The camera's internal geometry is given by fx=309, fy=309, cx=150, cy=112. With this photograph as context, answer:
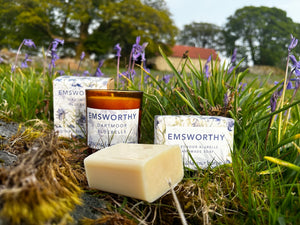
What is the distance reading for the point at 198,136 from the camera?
1.44m

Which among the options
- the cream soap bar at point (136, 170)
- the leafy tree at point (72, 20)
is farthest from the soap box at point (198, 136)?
the leafy tree at point (72, 20)

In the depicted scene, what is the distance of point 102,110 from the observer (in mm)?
1536

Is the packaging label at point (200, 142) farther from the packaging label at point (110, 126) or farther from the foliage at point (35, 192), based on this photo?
the foliage at point (35, 192)

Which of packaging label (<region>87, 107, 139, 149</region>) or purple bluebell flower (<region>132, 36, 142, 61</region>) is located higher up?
purple bluebell flower (<region>132, 36, 142, 61</region>)

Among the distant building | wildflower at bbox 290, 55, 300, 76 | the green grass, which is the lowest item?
the green grass

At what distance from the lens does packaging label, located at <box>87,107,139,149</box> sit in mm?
1538

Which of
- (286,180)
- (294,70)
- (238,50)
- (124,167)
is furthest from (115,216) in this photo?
(238,50)

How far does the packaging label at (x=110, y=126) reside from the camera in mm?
1538

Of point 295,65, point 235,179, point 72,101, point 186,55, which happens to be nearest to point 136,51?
point 186,55

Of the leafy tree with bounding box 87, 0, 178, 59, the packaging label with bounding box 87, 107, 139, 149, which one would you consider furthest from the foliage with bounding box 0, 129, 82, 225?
the leafy tree with bounding box 87, 0, 178, 59

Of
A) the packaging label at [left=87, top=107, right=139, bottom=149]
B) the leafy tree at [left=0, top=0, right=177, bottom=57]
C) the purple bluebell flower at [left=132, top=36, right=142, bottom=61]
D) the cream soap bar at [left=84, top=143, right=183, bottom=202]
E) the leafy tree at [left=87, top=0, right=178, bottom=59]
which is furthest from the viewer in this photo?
the leafy tree at [left=0, top=0, right=177, bottom=57]

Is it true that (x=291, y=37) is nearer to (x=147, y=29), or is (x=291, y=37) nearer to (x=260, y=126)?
(x=260, y=126)

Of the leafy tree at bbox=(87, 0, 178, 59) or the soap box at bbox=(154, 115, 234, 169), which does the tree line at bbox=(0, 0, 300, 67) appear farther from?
the soap box at bbox=(154, 115, 234, 169)

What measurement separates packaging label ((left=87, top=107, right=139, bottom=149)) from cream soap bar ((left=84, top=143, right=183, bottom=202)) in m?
0.29
